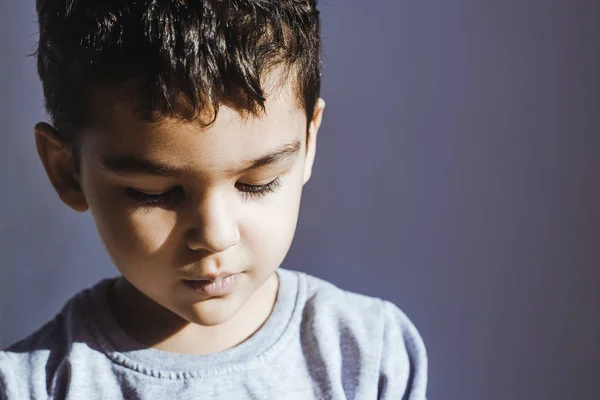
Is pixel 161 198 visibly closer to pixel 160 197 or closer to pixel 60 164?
pixel 160 197

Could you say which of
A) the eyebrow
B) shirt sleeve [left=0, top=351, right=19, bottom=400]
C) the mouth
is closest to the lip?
the mouth

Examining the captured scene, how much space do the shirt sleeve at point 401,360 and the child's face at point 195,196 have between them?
0.70ft

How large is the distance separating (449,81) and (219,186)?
40cm

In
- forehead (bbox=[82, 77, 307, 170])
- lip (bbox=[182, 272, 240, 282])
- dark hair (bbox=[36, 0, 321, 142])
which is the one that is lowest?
lip (bbox=[182, 272, 240, 282])

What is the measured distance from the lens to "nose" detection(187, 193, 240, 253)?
0.69 metres

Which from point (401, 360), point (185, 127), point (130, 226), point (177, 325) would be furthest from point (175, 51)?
point (401, 360)

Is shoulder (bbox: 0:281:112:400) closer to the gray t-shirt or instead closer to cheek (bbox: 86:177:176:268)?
the gray t-shirt

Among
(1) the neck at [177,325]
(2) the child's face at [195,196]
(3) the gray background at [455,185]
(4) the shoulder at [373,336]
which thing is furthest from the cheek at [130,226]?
(3) the gray background at [455,185]

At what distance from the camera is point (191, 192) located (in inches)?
27.4

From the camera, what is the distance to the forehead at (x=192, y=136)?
2.17 ft

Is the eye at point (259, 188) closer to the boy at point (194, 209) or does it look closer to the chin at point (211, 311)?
the boy at point (194, 209)

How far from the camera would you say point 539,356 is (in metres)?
0.92

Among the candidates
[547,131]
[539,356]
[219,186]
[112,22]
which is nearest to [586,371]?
[539,356]

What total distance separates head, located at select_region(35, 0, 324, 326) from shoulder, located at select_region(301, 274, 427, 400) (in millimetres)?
151
